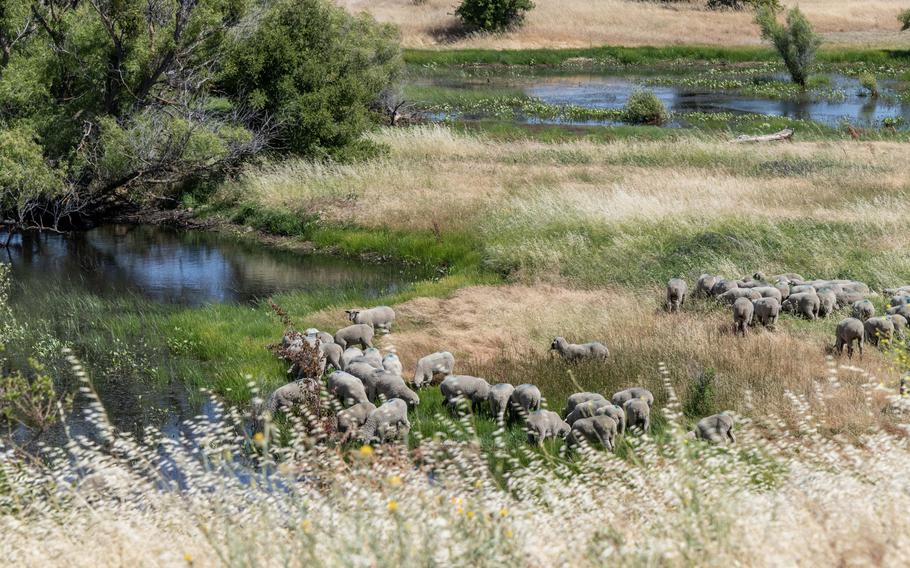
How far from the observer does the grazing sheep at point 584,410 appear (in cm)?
1156

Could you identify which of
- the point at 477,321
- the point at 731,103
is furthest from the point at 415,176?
the point at 731,103

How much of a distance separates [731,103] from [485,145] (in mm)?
24320

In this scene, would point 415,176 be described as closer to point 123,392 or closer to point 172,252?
point 172,252

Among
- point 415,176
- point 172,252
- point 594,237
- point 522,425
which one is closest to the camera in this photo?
point 522,425

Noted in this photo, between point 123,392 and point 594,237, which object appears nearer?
point 123,392

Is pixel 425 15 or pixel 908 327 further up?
pixel 425 15

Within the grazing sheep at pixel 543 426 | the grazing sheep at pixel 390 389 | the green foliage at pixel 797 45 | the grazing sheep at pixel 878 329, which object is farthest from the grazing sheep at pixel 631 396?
the green foliage at pixel 797 45

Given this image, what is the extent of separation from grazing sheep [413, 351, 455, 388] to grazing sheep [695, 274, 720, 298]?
17.4 ft

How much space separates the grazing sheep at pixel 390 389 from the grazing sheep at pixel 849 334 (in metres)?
5.73

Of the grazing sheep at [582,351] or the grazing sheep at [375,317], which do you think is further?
the grazing sheep at [375,317]

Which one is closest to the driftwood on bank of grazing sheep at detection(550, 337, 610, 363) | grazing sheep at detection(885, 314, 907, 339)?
grazing sheep at detection(885, 314, 907, 339)

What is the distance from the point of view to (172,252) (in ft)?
83.7

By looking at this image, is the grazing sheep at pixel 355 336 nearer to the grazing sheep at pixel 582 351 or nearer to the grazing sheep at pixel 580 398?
the grazing sheep at pixel 582 351

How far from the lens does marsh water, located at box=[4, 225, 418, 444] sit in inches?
737
